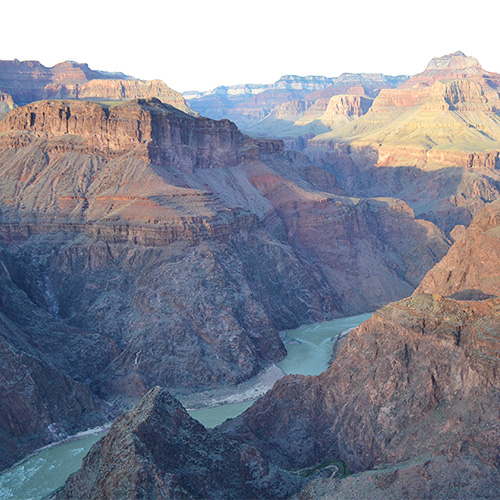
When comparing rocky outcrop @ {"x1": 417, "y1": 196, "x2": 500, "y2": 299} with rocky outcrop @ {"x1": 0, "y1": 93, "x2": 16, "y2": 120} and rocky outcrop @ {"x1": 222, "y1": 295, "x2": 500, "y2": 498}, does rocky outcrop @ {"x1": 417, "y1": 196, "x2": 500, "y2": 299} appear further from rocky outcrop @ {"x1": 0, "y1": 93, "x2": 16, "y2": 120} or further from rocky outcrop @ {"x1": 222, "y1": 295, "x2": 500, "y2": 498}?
rocky outcrop @ {"x1": 0, "y1": 93, "x2": 16, "y2": 120}

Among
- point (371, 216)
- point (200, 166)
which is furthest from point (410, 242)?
point (200, 166)

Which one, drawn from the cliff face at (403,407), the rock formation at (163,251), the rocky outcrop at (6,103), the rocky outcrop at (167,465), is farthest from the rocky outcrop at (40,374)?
the rocky outcrop at (6,103)

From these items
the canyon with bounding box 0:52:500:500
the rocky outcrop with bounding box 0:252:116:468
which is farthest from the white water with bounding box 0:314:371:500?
the canyon with bounding box 0:52:500:500

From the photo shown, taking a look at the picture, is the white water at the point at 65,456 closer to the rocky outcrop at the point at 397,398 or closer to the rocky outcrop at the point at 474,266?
the rocky outcrop at the point at 397,398

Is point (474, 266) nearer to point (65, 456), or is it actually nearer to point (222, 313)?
point (222, 313)

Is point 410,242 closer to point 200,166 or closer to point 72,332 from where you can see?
point 200,166

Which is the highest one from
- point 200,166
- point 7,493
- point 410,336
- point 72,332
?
point 200,166
